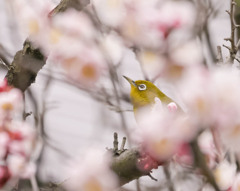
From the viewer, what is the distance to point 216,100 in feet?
1.79

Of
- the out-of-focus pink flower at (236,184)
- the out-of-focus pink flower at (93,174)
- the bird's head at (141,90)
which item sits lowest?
the out-of-focus pink flower at (236,184)

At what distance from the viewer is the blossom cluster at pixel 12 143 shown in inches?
39.6

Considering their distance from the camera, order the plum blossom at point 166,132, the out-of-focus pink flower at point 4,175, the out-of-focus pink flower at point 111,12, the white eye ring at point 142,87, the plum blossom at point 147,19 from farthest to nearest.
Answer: the white eye ring at point 142,87
the out-of-focus pink flower at point 4,175
the out-of-focus pink flower at point 111,12
the plum blossom at point 147,19
the plum blossom at point 166,132

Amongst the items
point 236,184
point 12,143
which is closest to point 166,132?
point 236,184

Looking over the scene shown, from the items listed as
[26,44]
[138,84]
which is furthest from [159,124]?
[26,44]

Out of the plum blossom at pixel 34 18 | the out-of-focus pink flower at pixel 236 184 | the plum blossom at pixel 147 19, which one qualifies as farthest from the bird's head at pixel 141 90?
the out-of-focus pink flower at pixel 236 184

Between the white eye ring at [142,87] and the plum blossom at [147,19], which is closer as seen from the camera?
the plum blossom at [147,19]

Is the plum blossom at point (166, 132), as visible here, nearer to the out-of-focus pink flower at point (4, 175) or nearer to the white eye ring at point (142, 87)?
the out-of-focus pink flower at point (4, 175)

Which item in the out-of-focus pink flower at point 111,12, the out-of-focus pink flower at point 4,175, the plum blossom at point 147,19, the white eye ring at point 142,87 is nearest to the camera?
the plum blossom at point 147,19

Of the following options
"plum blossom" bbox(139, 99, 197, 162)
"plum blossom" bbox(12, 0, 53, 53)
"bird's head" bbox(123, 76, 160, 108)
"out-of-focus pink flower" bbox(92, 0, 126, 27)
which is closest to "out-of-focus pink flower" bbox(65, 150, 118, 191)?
"plum blossom" bbox(139, 99, 197, 162)

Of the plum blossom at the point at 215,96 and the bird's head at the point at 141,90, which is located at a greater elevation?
the bird's head at the point at 141,90

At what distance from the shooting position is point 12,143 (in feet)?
3.39

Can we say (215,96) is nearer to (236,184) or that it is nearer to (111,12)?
(236,184)

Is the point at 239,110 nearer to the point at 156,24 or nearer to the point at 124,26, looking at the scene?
the point at 156,24
